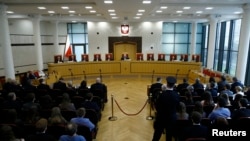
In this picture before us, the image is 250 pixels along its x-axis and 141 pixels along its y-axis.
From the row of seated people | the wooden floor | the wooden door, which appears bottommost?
the wooden floor

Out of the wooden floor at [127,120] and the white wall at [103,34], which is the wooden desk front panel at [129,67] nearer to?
the wooden floor at [127,120]

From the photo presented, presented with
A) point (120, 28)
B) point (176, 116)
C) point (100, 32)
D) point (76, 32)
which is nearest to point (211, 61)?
point (120, 28)

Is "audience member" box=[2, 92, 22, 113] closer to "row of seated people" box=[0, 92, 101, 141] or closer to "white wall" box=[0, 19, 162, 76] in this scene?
"row of seated people" box=[0, 92, 101, 141]

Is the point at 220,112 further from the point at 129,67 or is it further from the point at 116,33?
the point at 116,33

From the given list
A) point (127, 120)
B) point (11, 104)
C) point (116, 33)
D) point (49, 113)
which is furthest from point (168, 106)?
point (116, 33)

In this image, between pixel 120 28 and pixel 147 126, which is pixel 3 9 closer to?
pixel 147 126

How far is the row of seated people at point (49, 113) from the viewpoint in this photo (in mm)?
4129

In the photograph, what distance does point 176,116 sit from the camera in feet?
14.2

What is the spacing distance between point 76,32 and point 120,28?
14.3 ft

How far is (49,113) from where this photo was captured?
4.83 meters

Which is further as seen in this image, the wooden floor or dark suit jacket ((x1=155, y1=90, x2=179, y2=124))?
the wooden floor

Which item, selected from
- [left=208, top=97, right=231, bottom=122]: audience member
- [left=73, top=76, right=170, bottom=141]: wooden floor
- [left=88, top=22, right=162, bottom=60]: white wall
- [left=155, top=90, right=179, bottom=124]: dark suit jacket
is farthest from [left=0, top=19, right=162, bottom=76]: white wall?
[left=155, top=90, right=179, bottom=124]: dark suit jacket

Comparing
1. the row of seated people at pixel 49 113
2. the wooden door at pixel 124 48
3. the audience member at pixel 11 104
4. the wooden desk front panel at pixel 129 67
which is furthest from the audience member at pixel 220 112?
the wooden door at pixel 124 48

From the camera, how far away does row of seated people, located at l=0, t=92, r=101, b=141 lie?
413 cm
